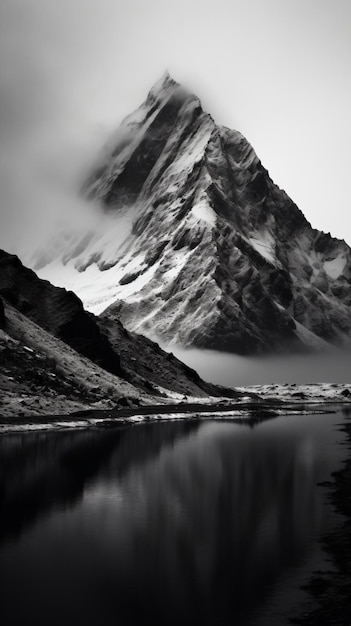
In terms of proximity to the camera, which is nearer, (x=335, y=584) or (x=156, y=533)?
(x=335, y=584)

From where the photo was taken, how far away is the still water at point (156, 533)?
122 feet

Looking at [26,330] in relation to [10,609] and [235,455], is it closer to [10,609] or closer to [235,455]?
[235,455]

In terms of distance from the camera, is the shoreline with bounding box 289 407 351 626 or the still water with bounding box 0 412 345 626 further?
the still water with bounding box 0 412 345 626

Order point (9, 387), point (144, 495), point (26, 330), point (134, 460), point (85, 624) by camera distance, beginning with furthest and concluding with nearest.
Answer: point (26, 330)
point (9, 387)
point (134, 460)
point (144, 495)
point (85, 624)

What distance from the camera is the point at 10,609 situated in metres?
36.0

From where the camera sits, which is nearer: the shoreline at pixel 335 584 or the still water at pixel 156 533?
the shoreline at pixel 335 584

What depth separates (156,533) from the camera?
173 feet

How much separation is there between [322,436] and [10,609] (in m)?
104

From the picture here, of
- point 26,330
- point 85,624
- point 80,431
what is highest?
point 26,330

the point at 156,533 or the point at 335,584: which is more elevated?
the point at 156,533

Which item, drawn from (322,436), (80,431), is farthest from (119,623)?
(322,436)

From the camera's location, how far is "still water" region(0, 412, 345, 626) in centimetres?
3709

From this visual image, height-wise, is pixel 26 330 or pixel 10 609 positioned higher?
pixel 26 330

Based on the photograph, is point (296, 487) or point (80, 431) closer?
point (296, 487)
